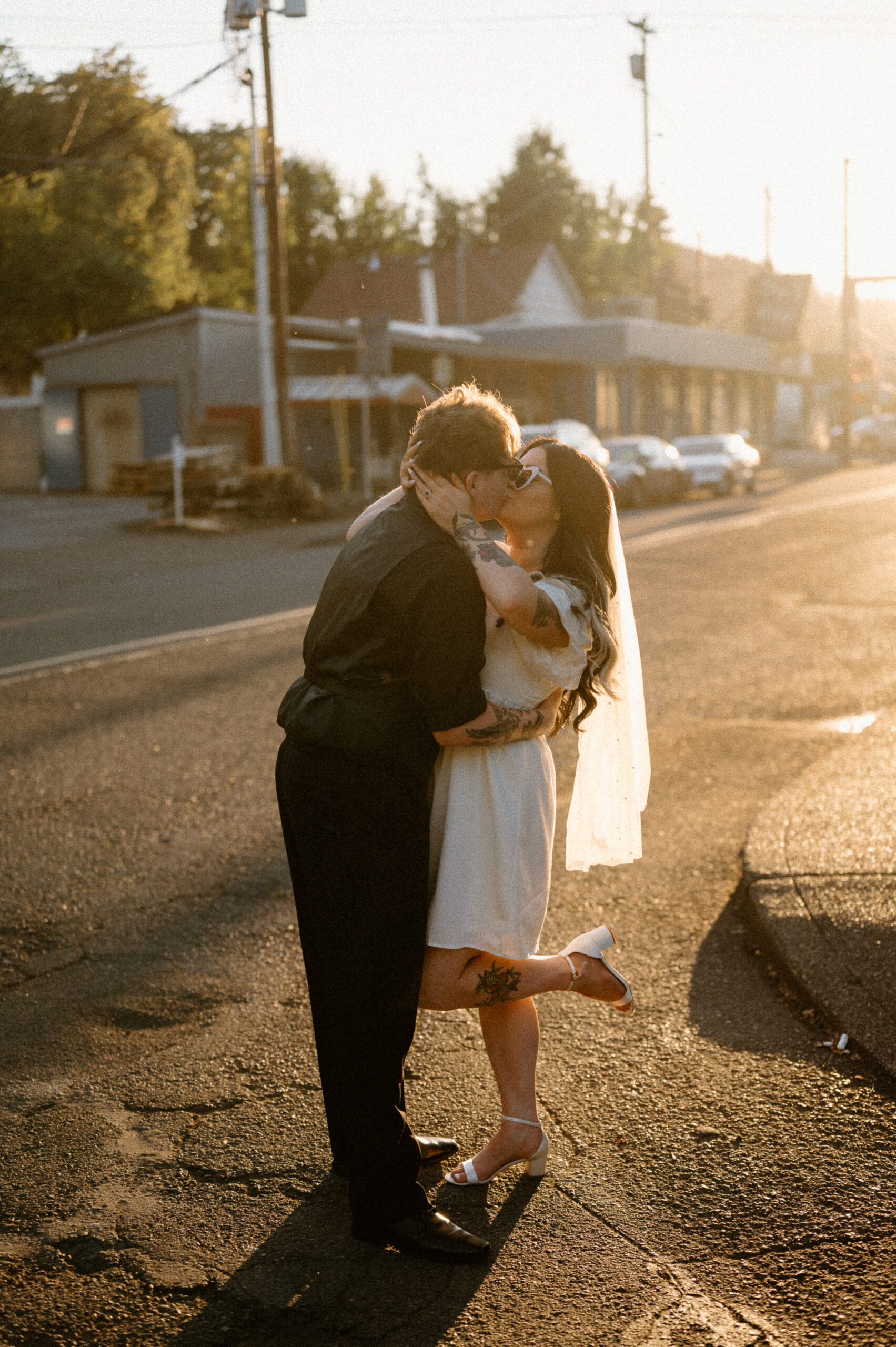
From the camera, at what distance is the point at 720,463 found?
31.8 meters

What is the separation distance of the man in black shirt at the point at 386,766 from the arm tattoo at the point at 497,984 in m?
0.17

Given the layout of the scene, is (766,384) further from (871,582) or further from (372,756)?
(372,756)

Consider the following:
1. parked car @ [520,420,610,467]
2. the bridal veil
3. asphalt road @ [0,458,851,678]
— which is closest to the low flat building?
parked car @ [520,420,610,467]

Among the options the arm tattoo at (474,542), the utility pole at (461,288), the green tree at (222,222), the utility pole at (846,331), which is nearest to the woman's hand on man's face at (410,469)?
Result: the arm tattoo at (474,542)

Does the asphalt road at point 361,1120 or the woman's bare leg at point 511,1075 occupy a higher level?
the woman's bare leg at point 511,1075

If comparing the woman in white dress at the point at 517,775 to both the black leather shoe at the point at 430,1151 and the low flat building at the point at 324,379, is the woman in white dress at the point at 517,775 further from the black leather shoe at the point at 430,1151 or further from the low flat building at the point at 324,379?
the low flat building at the point at 324,379

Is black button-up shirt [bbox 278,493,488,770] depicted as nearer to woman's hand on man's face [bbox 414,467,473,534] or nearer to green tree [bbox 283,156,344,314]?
woman's hand on man's face [bbox 414,467,473,534]

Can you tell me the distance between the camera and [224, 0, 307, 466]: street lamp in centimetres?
2297

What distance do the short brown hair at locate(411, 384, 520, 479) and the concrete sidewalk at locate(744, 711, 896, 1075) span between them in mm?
1963

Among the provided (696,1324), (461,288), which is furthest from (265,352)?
(696,1324)

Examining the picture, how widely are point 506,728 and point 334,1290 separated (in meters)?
1.17

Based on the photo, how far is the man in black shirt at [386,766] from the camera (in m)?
2.79

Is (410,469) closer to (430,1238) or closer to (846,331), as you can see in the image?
(430,1238)

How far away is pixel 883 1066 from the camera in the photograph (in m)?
3.59
